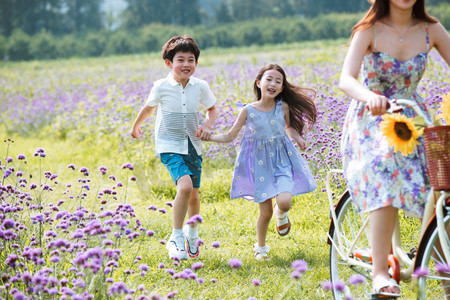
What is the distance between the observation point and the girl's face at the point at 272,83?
4.56m

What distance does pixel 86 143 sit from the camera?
10141 millimetres

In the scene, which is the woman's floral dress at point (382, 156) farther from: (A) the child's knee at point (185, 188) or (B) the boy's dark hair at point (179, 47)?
(B) the boy's dark hair at point (179, 47)

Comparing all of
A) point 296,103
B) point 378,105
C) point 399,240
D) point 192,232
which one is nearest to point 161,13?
point 296,103

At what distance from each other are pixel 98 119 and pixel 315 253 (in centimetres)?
691

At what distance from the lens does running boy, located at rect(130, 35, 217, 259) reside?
454cm

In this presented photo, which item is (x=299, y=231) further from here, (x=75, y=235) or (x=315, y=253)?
(x=75, y=235)

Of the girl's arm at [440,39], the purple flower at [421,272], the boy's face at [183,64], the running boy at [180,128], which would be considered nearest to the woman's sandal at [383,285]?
the purple flower at [421,272]

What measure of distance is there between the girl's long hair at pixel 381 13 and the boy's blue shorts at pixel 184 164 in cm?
207

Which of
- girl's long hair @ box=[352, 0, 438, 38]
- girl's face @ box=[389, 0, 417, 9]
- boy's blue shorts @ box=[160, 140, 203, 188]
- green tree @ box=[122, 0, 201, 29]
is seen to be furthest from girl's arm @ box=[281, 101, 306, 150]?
green tree @ box=[122, 0, 201, 29]

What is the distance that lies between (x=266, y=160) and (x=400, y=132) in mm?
2079

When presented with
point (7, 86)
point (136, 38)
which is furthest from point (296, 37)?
point (7, 86)

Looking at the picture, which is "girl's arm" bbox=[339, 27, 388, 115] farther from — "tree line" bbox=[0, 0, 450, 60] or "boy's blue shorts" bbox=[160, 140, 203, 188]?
"tree line" bbox=[0, 0, 450, 60]

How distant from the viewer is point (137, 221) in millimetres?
3297

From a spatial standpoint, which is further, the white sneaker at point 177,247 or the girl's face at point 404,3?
the white sneaker at point 177,247
